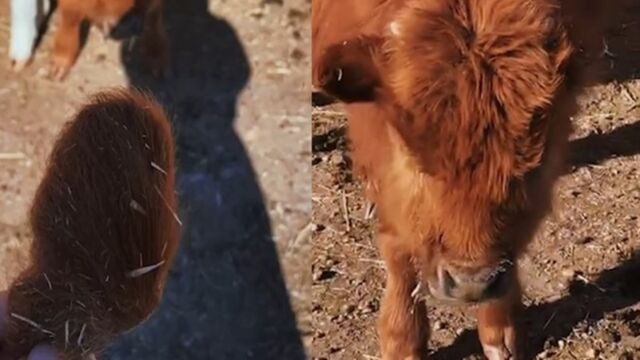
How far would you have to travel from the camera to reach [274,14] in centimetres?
210

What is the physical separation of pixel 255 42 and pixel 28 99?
0.36 metres

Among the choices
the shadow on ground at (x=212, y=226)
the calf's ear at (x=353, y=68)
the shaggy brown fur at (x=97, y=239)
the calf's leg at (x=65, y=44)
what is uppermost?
the shaggy brown fur at (x=97, y=239)

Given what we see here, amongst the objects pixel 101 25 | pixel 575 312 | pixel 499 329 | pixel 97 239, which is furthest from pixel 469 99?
pixel 575 312

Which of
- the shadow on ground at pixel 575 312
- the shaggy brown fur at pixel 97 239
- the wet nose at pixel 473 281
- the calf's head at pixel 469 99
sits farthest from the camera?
the shadow on ground at pixel 575 312

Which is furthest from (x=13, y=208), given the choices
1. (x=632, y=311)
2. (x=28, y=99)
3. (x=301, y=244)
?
(x=632, y=311)

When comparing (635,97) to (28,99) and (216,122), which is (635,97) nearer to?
(216,122)

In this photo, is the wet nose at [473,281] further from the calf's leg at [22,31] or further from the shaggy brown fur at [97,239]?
the calf's leg at [22,31]

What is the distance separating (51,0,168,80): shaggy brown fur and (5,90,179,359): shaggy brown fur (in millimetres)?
586

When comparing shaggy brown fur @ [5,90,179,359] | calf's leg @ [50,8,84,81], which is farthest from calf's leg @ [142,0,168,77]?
shaggy brown fur @ [5,90,179,359]

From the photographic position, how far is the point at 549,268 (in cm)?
251

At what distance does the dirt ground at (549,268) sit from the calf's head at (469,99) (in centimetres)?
60

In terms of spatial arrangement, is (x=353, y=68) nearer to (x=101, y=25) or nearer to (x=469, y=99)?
(x=469, y=99)

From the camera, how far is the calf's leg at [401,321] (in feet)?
7.45

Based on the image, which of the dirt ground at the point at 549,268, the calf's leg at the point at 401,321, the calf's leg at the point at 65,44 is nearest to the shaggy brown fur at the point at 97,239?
the calf's leg at the point at 65,44
